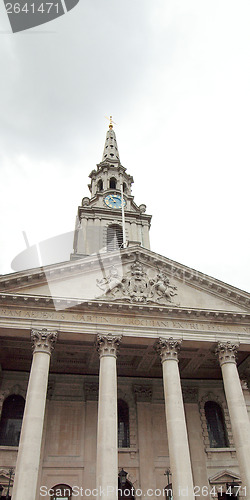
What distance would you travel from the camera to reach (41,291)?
A: 2041 cm

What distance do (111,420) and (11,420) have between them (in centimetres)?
881

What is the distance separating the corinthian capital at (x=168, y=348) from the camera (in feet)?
64.6

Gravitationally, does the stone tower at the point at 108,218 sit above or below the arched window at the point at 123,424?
above

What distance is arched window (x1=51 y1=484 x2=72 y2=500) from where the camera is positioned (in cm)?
2050

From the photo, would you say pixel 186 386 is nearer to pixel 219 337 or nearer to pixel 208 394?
pixel 208 394

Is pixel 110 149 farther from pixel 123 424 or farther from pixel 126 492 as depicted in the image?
pixel 126 492

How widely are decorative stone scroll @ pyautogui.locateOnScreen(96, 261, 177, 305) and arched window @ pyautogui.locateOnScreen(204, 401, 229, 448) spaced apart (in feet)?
31.1

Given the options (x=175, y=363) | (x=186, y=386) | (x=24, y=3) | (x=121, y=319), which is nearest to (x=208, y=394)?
(x=186, y=386)

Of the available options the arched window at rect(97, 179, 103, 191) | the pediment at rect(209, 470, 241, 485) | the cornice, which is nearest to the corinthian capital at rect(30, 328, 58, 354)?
the cornice

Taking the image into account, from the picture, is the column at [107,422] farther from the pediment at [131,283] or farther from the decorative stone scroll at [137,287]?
the pediment at [131,283]

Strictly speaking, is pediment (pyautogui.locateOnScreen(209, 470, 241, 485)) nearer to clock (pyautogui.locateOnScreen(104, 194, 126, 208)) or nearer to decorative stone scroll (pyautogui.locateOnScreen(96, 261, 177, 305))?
decorative stone scroll (pyautogui.locateOnScreen(96, 261, 177, 305))

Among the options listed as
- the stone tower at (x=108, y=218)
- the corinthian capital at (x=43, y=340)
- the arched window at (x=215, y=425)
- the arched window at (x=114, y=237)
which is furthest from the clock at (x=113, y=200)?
the corinthian capital at (x=43, y=340)

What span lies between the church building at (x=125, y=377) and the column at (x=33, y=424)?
6cm

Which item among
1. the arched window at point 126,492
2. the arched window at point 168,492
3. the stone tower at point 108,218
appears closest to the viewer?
the arched window at point 126,492
